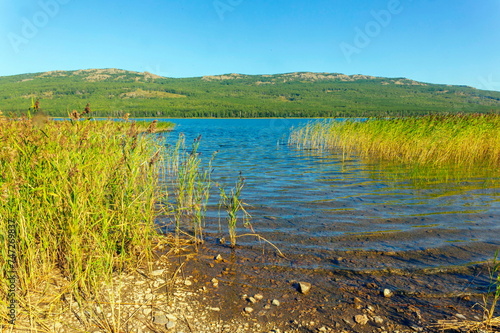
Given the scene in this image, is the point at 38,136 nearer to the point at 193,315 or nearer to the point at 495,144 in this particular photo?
the point at 193,315

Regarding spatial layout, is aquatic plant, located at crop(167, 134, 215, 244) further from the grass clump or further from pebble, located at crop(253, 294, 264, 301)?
pebble, located at crop(253, 294, 264, 301)

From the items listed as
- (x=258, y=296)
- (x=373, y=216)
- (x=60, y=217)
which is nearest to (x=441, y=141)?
(x=373, y=216)

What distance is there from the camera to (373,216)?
816cm

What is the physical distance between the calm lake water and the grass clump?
240 centimetres

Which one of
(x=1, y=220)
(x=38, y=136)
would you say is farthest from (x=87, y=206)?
(x=38, y=136)

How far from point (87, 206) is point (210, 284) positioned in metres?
2.01

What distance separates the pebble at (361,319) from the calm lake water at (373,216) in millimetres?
1500

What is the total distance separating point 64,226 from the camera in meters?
4.20

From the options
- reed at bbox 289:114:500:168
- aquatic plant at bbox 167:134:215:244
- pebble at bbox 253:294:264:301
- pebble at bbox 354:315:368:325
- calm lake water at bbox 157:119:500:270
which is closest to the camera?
pebble at bbox 354:315:368:325

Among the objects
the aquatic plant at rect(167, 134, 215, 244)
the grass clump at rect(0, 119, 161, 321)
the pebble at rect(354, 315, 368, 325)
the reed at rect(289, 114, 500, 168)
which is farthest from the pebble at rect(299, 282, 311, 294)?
the reed at rect(289, 114, 500, 168)

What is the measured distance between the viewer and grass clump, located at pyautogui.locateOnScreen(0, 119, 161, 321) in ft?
12.4

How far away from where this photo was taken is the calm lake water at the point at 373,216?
5.95 meters

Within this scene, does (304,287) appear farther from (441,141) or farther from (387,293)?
(441,141)

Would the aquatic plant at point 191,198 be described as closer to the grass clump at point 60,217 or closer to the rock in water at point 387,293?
the grass clump at point 60,217
